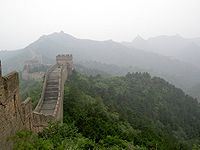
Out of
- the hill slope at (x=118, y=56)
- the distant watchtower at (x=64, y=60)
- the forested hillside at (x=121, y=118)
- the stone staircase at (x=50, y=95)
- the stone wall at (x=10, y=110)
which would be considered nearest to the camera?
the stone wall at (x=10, y=110)

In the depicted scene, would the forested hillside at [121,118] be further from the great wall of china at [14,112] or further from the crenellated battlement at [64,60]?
the crenellated battlement at [64,60]

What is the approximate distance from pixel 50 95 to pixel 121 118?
6688mm

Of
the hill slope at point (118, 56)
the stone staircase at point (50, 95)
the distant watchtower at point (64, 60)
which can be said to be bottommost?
the hill slope at point (118, 56)

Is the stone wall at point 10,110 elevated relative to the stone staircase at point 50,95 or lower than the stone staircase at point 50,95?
elevated

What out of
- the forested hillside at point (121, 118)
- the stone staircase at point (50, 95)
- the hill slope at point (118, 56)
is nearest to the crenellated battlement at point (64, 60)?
the forested hillside at point (121, 118)

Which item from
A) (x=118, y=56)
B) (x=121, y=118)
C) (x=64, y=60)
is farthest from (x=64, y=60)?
(x=118, y=56)

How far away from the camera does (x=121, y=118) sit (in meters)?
28.8

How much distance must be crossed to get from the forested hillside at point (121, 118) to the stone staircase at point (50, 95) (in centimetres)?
106

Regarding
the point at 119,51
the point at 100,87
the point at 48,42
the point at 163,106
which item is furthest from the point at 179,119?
the point at 119,51

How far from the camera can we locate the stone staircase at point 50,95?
73.0 feet

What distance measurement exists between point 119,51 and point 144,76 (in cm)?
12402

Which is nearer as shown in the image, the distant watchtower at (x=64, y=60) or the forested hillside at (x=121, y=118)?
the forested hillside at (x=121, y=118)

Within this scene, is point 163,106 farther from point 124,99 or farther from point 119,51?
point 119,51

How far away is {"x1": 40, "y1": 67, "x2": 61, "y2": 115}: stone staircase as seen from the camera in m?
22.3
